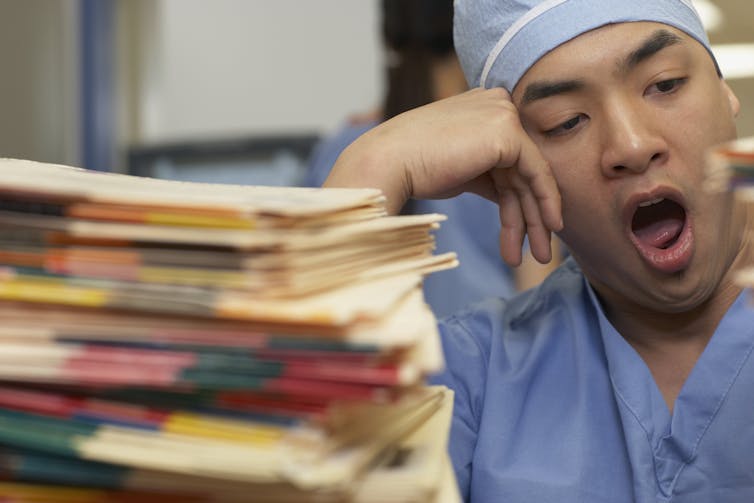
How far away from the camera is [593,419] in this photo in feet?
3.81

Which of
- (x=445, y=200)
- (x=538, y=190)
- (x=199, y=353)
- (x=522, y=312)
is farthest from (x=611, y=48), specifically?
(x=445, y=200)

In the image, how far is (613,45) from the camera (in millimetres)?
1138

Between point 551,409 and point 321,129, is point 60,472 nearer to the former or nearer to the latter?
point 551,409

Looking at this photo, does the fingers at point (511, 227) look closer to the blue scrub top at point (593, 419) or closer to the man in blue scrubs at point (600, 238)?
the man in blue scrubs at point (600, 238)

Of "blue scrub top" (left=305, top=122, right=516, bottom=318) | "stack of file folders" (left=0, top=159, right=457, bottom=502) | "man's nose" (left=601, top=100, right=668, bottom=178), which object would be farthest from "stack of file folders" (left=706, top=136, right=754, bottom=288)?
"blue scrub top" (left=305, top=122, right=516, bottom=318)

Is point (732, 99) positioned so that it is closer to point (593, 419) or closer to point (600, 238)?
point (600, 238)

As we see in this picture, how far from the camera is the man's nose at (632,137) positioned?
42.8 inches

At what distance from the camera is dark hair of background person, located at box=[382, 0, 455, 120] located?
7.23ft

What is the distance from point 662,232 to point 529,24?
0.31 m

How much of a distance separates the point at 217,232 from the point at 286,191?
15 cm

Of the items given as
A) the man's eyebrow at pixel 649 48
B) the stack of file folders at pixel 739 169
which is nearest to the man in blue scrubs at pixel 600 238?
the man's eyebrow at pixel 649 48

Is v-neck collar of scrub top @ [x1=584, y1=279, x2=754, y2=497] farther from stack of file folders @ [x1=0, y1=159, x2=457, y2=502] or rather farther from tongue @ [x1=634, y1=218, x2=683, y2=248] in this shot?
stack of file folders @ [x1=0, y1=159, x2=457, y2=502]

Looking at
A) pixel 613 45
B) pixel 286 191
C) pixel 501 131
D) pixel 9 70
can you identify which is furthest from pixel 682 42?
pixel 9 70

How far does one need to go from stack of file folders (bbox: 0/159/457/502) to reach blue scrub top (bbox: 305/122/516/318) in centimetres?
157
